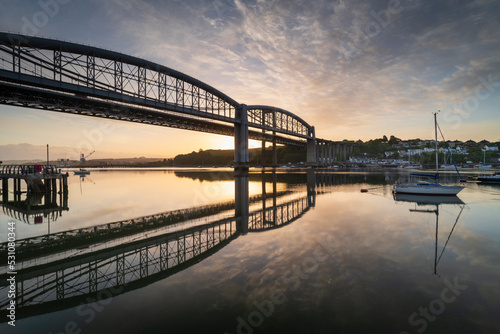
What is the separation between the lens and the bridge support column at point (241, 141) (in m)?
84.0

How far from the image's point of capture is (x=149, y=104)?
6047 cm

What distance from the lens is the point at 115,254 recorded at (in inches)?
440

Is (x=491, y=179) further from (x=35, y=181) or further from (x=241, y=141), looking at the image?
(x=35, y=181)

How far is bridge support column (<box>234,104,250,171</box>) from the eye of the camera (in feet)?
276

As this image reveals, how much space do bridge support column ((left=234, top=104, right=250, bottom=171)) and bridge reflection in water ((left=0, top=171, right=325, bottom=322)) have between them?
64.5 meters

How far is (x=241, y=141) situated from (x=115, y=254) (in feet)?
251

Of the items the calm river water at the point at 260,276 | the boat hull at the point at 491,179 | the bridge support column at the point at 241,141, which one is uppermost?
the bridge support column at the point at 241,141

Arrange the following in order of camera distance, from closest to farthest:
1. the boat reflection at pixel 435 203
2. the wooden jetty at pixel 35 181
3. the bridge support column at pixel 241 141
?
1. the boat reflection at pixel 435 203
2. the wooden jetty at pixel 35 181
3. the bridge support column at pixel 241 141

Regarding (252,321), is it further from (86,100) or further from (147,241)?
(86,100)

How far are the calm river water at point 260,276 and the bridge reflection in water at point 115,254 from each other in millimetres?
64

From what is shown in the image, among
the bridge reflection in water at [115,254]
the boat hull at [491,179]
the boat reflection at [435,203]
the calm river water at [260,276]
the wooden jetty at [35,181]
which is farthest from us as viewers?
the boat hull at [491,179]

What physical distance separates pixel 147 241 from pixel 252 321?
869 cm

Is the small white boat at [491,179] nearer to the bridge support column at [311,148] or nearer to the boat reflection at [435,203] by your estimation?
the boat reflection at [435,203]

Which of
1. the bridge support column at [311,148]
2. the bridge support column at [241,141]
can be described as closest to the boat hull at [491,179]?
the bridge support column at [241,141]
